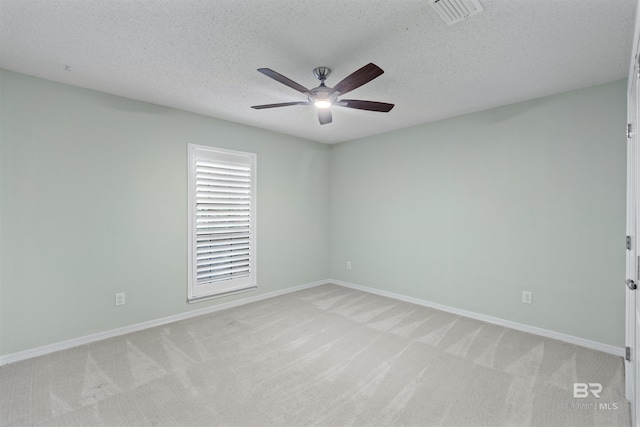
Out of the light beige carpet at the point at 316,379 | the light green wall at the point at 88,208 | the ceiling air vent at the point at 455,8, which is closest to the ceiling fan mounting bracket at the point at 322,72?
the ceiling air vent at the point at 455,8

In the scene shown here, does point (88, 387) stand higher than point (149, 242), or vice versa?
point (149, 242)

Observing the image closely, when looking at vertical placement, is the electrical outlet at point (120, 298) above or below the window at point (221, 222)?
below

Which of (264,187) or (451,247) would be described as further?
(264,187)

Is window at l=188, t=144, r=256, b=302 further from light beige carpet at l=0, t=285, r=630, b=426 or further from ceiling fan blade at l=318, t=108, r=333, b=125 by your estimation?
ceiling fan blade at l=318, t=108, r=333, b=125

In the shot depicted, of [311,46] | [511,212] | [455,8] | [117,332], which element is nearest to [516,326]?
[511,212]

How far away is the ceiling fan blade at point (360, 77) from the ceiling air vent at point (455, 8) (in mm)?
458

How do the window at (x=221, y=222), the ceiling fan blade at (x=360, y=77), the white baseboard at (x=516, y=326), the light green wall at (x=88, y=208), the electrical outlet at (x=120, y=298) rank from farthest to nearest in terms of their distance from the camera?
the window at (x=221, y=222) → the electrical outlet at (x=120, y=298) → the white baseboard at (x=516, y=326) → the light green wall at (x=88, y=208) → the ceiling fan blade at (x=360, y=77)

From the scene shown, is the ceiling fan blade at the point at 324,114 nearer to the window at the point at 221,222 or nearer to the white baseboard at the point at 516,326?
the window at the point at 221,222

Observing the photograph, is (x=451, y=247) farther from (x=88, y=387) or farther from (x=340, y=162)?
(x=88, y=387)

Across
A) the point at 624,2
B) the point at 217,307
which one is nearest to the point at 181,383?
the point at 217,307

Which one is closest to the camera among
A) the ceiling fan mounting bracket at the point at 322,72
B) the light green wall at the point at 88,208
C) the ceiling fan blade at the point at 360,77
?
the ceiling fan blade at the point at 360,77

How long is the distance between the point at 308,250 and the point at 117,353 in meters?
2.98

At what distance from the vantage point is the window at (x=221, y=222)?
3715 millimetres

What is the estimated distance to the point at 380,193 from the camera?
465cm
